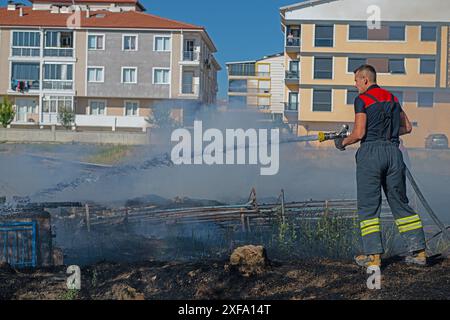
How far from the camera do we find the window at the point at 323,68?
812 inches

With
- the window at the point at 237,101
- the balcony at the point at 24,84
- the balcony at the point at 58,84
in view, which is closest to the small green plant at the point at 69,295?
the window at the point at 237,101

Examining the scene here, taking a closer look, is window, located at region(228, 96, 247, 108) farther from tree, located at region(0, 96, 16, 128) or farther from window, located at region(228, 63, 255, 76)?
tree, located at region(0, 96, 16, 128)

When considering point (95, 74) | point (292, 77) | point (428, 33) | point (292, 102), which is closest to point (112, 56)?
point (95, 74)

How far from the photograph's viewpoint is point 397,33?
2005 centimetres

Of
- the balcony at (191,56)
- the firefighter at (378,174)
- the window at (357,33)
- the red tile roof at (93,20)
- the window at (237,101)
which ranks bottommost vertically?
the firefighter at (378,174)

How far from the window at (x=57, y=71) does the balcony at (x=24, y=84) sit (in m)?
0.62

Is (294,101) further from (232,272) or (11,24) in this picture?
(232,272)

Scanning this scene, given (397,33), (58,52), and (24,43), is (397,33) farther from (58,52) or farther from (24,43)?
(24,43)

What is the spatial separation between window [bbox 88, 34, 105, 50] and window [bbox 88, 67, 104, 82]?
788mm

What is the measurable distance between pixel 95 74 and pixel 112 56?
4.36 ft

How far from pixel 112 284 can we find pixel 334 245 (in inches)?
116

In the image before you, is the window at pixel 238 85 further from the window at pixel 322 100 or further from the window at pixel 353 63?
the window at pixel 353 63

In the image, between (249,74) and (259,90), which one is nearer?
(259,90)

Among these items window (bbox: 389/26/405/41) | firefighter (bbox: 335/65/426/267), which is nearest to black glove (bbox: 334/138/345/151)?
firefighter (bbox: 335/65/426/267)
